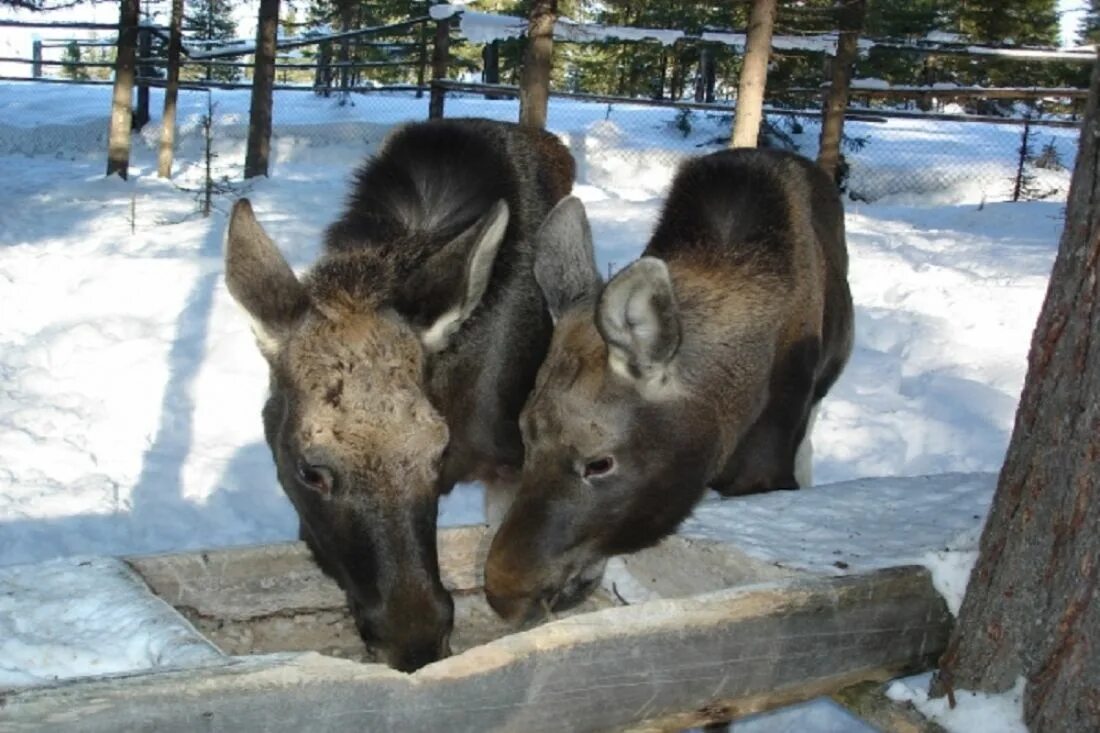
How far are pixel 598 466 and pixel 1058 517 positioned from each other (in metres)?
1.61

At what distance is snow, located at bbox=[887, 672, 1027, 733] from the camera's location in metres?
2.96

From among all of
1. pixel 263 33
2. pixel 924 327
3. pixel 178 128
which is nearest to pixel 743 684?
pixel 924 327

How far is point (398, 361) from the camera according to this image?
12.2 ft

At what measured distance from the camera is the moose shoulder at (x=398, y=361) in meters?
3.40

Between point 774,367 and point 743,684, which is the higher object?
point 774,367

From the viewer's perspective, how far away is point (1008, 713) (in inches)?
117

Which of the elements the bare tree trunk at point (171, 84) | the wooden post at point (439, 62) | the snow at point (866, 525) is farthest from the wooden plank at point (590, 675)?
the bare tree trunk at point (171, 84)

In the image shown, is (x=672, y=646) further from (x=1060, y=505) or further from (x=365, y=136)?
(x=365, y=136)

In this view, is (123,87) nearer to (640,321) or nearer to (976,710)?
(640,321)

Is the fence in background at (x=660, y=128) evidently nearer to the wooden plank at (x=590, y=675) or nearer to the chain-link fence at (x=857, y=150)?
the chain-link fence at (x=857, y=150)

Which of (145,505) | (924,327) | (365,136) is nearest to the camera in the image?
(145,505)

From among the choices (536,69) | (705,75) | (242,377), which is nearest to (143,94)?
(705,75)

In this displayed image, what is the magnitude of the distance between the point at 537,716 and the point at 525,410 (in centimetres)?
166

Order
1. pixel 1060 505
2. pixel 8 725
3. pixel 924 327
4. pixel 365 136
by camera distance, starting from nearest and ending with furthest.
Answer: pixel 8 725, pixel 1060 505, pixel 924 327, pixel 365 136
